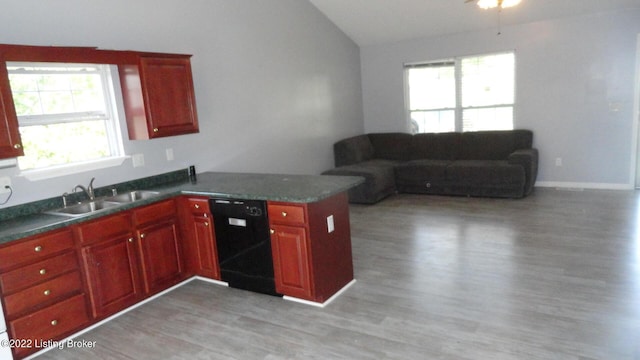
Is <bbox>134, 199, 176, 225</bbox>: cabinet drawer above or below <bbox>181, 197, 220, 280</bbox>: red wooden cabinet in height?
above

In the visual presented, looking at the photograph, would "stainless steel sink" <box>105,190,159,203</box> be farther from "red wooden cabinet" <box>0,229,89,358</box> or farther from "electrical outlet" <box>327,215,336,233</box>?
"electrical outlet" <box>327,215,336,233</box>

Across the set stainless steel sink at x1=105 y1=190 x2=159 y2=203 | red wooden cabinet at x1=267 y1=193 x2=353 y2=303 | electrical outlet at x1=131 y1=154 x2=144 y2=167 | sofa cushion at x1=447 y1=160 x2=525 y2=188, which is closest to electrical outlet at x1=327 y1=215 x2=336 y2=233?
red wooden cabinet at x1=267 y1=193 x2=353 y2=303

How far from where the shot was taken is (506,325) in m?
2.75

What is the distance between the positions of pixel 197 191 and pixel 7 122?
4.45ft

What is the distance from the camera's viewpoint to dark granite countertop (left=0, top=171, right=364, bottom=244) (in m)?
2.86

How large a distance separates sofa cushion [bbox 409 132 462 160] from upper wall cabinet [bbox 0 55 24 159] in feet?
18.1

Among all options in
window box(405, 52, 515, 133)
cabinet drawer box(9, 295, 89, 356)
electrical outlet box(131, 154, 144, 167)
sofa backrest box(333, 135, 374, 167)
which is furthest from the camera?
sofa backrest box(333, 135, 374, 167)

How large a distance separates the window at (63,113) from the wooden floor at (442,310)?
1.40m

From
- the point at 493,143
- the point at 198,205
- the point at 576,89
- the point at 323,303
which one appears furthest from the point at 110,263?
the point at 576,89

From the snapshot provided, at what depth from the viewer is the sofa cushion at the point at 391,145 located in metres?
7.12

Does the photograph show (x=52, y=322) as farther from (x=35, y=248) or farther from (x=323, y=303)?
(x=323, y=303)

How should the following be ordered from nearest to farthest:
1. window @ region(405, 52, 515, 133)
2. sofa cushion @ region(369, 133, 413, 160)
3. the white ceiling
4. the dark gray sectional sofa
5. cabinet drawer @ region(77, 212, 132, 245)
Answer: cabinet drawer @ region(77, 212, 132, 245)
the white ceiling
the dark gray sectional sofa
window @ region(405, 52, 515, 133)
sofa cushion @ region(369, 133, 413, 160)

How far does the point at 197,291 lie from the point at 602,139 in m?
5.61

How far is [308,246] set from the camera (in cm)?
308
